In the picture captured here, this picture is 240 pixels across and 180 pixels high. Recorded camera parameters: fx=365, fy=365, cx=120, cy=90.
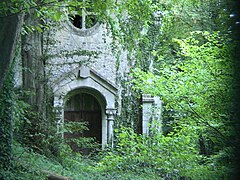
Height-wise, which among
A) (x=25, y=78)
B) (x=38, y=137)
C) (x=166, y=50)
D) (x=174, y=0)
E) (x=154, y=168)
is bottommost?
(x=154, y=168)

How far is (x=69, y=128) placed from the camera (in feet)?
27.5

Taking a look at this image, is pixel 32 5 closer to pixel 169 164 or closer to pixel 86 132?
pixel 169 164

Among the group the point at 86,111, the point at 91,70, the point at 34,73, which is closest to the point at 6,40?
the point at 34,73

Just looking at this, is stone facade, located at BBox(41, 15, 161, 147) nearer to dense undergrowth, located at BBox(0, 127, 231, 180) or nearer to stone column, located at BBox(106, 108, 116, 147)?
stone column, located at BBox(106, 108, 116, 147)

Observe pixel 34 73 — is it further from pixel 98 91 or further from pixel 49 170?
pixel 98 91

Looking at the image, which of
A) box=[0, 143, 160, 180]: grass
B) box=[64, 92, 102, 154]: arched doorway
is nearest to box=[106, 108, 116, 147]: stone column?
box=[64, 92, 102, 154]: arched doorway

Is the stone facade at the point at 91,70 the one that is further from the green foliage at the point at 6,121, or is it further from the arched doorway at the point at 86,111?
the green foliage at the point at 6,121

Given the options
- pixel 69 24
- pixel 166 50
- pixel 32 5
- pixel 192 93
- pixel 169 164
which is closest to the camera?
pixel 32 5

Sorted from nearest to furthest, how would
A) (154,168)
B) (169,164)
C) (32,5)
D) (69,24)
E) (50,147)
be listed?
1. (32,5)
2. (169,164)
3. (154,168)
4. (50,147)
5. (69,24)

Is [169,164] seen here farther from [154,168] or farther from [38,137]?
[38,137]

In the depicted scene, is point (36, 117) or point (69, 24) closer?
point (36, 117)

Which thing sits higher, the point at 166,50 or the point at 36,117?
the point at 166,50

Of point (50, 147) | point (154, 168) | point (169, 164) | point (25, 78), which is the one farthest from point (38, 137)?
point (169, 164)

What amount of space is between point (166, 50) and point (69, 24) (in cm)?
408
